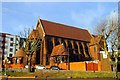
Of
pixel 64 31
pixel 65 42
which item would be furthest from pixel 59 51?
pixel 64 31

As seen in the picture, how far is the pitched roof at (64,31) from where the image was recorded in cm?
7419

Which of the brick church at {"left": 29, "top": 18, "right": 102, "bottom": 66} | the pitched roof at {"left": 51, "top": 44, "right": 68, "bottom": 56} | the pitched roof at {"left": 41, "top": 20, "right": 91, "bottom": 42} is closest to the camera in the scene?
the pitched roof at {"left": 51, "top": 44, "right": 68, "bottom": 56}

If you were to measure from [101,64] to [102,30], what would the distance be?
9522 millimetres

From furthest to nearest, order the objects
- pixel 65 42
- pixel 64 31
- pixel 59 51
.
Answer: pixel 64 31, pixel 65 42, pixel 59 51

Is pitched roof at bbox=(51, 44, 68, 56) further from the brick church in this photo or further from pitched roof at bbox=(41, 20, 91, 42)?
pitched roof at bbox=(41, 20, 91, 42)

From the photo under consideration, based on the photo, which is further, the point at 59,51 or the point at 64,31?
the point at 64,31

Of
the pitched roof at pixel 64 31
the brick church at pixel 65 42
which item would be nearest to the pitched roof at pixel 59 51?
the brick church at pixel 65 42

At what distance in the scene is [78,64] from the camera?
178ft

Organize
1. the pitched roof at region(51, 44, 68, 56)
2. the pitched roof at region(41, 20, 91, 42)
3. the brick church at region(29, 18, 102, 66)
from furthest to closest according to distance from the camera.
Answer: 1. the pitched roof at region(41, 20, 91, 42)
2. the brick church at region(29, 18, 102, 66)
3. the pitched roof at region(51, 44, 68, 56)

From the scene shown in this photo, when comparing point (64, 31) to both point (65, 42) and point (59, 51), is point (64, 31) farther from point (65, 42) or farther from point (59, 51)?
point (59, 51)

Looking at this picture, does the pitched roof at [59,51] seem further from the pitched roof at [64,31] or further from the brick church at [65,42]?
the pitched roof at [64,31]

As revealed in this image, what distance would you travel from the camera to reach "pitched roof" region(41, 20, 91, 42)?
74.2 m

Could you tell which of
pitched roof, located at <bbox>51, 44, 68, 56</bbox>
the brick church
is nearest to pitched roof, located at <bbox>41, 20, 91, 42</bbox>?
the brick church

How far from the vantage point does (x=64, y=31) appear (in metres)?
79.8
